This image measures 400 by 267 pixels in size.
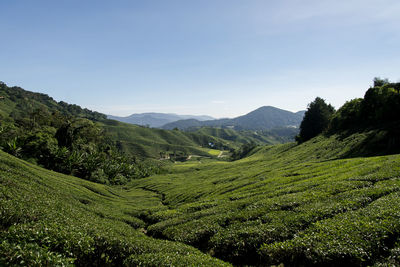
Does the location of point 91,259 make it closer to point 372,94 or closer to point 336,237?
point 336,237

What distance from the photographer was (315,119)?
116 metres

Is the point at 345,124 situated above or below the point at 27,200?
above

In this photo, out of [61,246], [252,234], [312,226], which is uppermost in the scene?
[312,226]

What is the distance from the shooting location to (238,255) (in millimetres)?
19375

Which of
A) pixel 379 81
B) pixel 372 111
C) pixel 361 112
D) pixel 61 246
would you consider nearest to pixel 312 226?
pixel 61 246

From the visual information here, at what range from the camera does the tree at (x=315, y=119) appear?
114 m

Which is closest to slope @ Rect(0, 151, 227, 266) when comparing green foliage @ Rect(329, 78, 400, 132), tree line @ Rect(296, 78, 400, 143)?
green foliage @ Rect(329, 78, 400, 132)

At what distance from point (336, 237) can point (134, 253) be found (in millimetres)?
17829

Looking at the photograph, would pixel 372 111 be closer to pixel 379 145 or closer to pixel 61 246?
pixel 379 145

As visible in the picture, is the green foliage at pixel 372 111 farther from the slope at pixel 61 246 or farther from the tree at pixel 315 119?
the slope at pixel 61 246

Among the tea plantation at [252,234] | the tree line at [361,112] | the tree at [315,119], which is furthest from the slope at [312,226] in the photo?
the tree at [315,119]

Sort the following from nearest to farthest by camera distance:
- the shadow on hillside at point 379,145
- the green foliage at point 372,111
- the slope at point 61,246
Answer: the slope at point 61,246
the shadow on hillside at point 379,145
the green foliage at point 372,111

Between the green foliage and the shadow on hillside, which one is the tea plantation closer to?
the shadow on hillside

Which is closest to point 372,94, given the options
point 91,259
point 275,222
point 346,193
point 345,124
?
point 345,124
